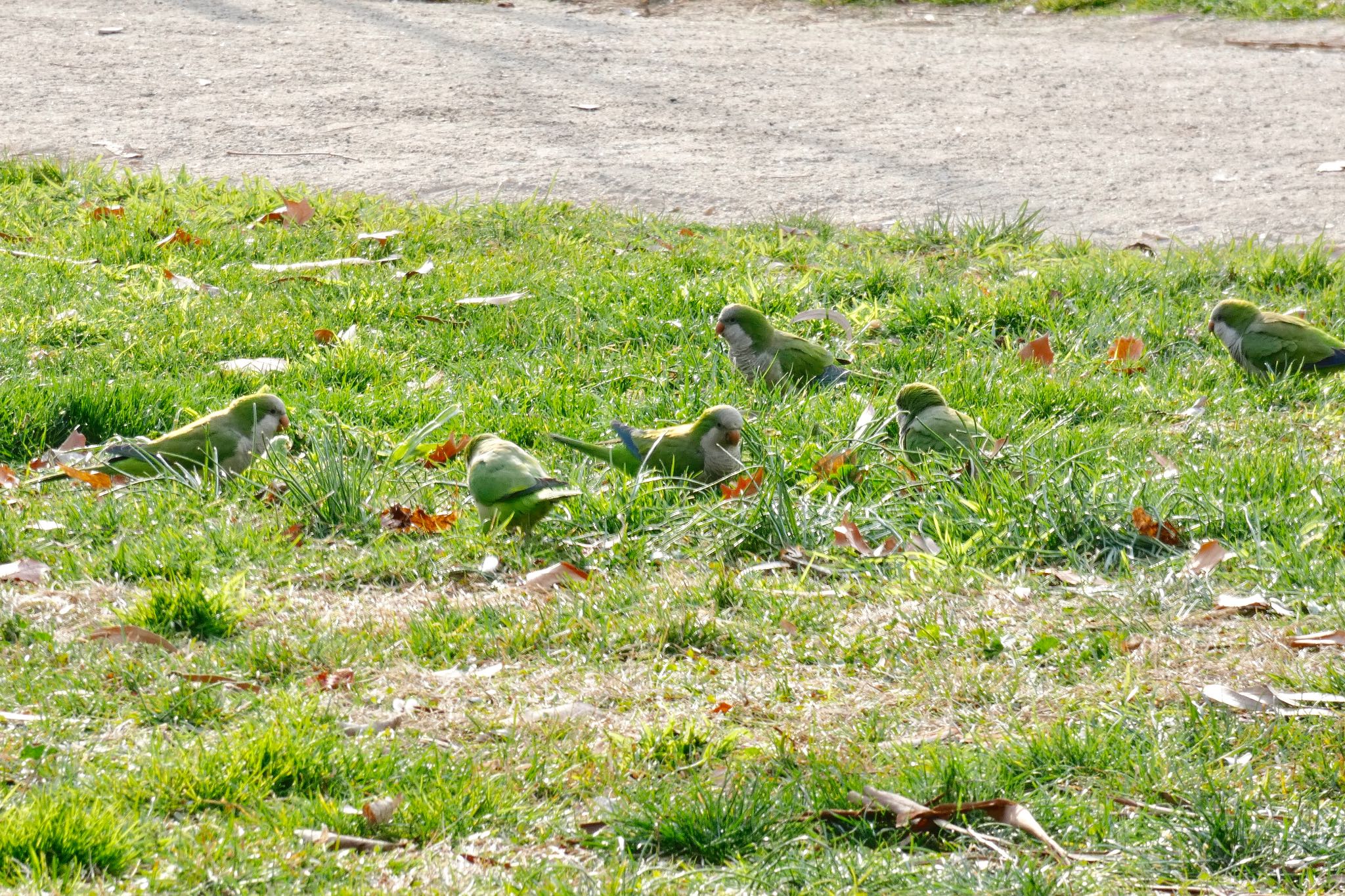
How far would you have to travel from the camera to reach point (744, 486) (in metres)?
3.92

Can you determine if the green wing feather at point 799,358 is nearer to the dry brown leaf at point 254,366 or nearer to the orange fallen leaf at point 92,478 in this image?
the dry brown leaf at point 254,366

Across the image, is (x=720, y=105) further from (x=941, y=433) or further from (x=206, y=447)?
(x=206, y=447)

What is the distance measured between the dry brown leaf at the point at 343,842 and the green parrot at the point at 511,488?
4.00 ft

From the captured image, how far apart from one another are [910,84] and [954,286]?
13.3ft

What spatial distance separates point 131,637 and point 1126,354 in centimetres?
368

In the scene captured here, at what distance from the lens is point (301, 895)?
233 cm

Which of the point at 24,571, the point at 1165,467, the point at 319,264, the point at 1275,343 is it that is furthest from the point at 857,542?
the point at 319,264

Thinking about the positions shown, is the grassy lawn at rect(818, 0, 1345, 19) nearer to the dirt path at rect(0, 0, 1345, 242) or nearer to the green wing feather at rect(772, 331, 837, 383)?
the dirt path at rect(0, 0, 1345, 242)

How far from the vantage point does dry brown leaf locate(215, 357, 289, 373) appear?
493 cm

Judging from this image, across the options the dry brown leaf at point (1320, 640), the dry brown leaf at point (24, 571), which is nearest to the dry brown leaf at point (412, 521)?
the dry brown leaf at point (24, 571)

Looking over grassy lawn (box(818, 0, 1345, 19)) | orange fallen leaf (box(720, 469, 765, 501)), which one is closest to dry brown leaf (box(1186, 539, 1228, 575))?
orange fallen leaf (box(720, 469, 765, 501))

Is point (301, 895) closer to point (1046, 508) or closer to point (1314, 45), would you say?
point (1046, 508)

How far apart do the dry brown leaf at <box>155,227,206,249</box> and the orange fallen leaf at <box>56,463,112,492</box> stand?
97.1 inches

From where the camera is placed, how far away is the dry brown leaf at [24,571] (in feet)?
11.5
